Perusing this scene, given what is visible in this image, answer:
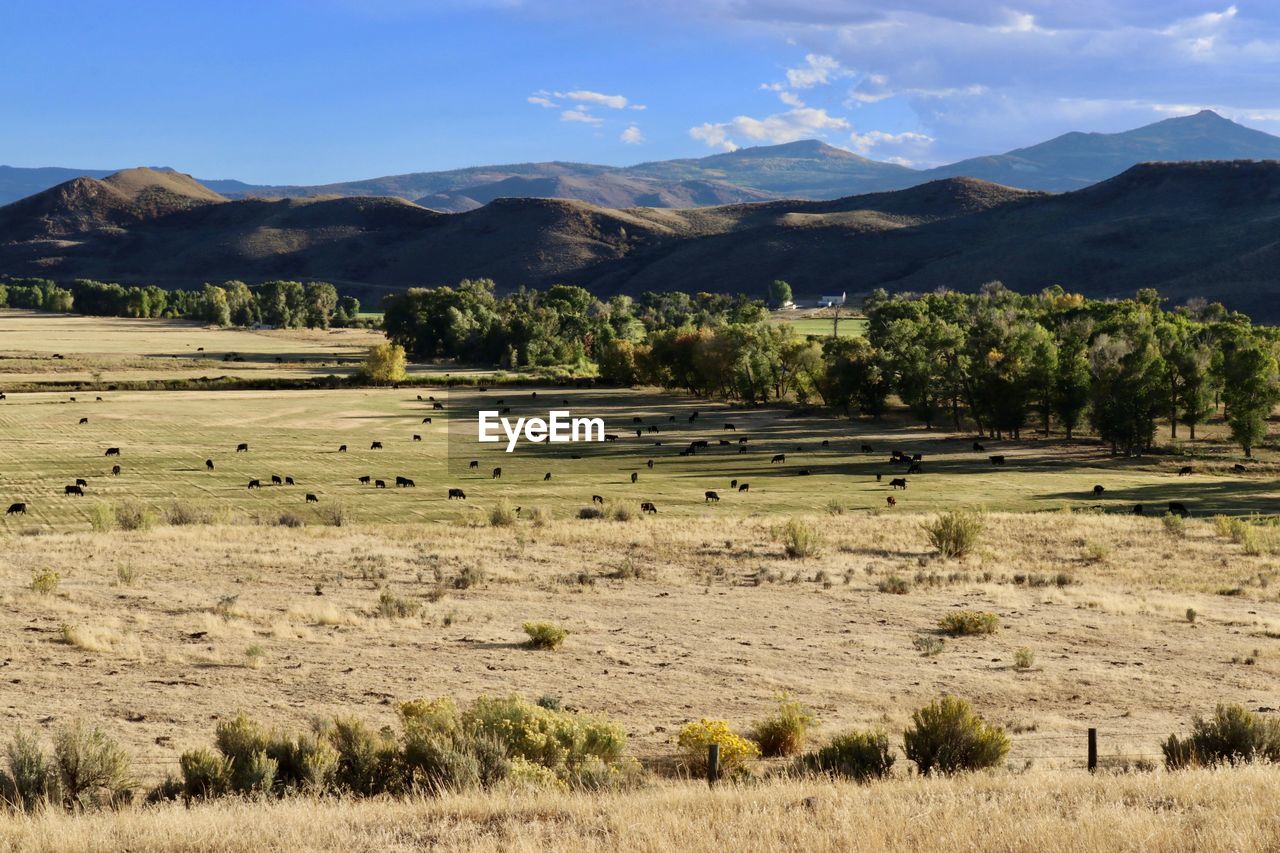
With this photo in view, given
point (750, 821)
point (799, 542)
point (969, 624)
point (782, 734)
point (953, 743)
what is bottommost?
point (969, 624)

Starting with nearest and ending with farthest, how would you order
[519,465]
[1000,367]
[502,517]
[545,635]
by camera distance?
[545,635] < [502,517] < [519,465] < [1000,367]

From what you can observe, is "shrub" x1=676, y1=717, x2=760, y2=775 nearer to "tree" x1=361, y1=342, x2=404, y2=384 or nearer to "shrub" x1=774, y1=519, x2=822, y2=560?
"shrub" x1=774, y1=519, x2=822, y2=560

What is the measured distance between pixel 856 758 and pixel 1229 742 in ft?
16.8

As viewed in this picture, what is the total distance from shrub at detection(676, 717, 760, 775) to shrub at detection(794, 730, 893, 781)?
77 cm

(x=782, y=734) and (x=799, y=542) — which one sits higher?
(x=799, y=542)

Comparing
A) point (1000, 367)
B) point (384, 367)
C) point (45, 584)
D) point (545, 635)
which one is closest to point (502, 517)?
point (45, 584)

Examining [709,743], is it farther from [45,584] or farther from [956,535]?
[956,535]

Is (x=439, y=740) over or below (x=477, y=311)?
below

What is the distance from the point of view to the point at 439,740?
45.5ft

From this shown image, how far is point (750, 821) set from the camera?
35.9ft

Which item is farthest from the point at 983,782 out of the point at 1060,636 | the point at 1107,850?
the point at 1060,636

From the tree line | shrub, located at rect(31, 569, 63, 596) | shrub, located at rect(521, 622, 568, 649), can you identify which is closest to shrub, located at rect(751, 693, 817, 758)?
shrub, located at rect(521, 622, 568, 649)

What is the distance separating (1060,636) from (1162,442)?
59.5 meters

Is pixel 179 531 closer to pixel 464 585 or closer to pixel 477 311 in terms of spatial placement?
pixel 464 585
